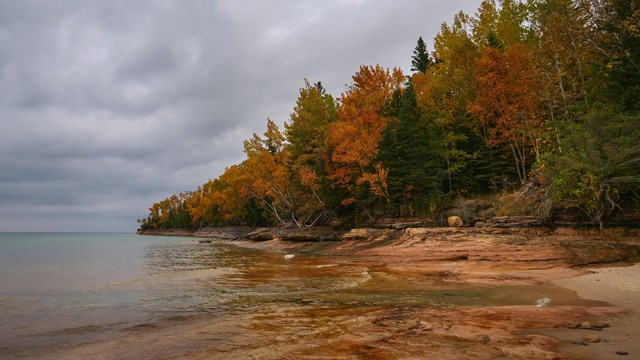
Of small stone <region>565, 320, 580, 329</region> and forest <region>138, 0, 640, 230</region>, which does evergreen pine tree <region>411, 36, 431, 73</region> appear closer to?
forest <region>138, 0, 640, 230</region>

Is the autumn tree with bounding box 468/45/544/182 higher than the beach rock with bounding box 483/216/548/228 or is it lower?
higher

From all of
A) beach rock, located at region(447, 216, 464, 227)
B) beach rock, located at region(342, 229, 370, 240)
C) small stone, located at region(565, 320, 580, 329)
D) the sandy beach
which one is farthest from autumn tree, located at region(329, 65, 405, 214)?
small stone, located at region(565, 320, 580, 329)

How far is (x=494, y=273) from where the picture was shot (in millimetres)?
15367

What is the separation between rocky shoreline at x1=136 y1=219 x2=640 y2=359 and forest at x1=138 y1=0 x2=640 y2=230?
2.81 meters

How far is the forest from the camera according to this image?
57.5 feet

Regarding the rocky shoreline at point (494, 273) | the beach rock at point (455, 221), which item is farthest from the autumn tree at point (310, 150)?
the beach rock at point (455, 221)

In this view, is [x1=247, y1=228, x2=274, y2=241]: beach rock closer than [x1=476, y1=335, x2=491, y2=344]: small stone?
No

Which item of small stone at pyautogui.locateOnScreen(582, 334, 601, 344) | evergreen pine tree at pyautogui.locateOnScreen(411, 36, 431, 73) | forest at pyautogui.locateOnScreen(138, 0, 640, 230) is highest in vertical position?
evergreen pine tree at pyautogui.locateOnScreen(411, 36, 431, 73)

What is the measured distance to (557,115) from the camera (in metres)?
26.9

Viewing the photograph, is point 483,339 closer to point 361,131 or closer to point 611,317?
point 611,317

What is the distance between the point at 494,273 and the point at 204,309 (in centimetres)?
1255

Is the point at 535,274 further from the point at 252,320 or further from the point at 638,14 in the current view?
the point at 638,14

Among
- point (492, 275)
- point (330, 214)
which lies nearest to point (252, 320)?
point (492, 275)

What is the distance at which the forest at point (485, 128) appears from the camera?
17516mm
